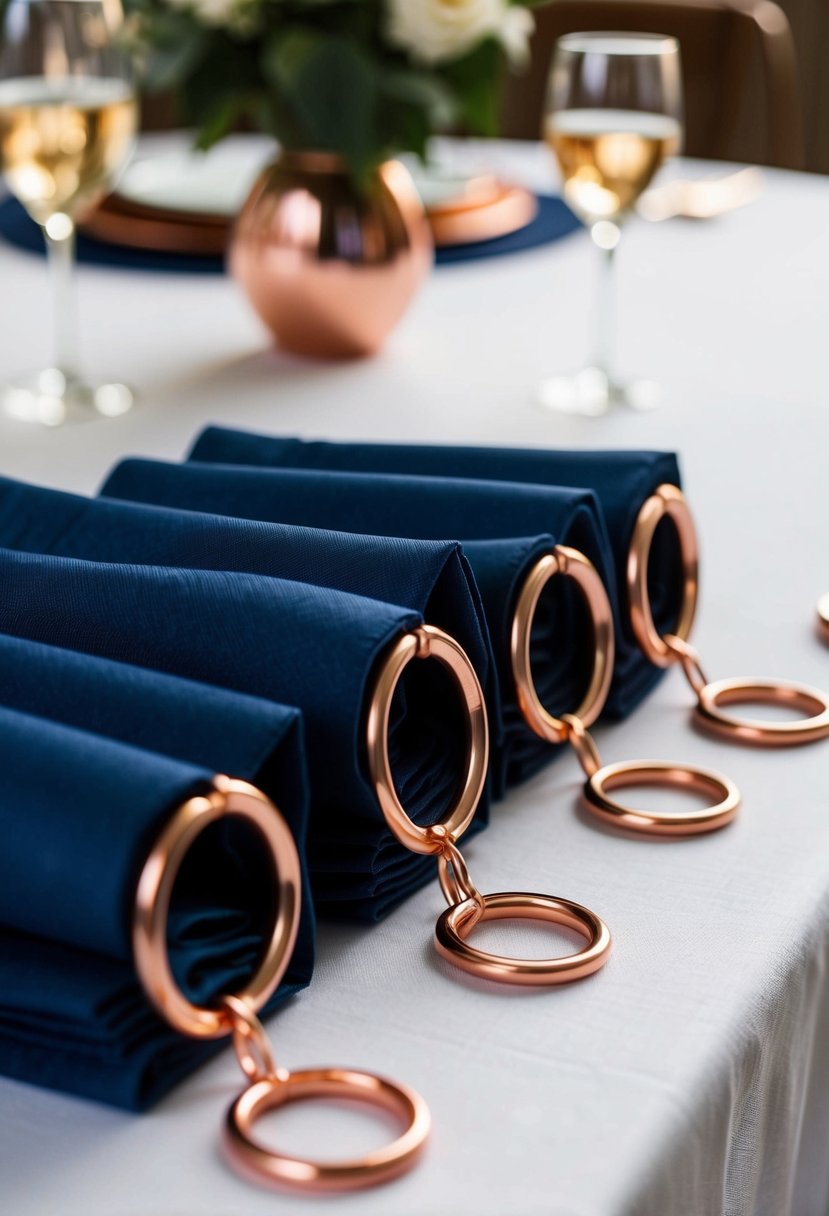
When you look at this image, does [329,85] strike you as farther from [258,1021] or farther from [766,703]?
[258,1021]

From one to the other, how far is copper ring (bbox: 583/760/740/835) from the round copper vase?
0.68 metres

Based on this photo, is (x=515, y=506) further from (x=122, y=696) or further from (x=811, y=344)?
(x=811, y=344)

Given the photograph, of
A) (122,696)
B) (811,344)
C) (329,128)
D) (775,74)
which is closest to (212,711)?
(122,696)

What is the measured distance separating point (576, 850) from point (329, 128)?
73 centimetres

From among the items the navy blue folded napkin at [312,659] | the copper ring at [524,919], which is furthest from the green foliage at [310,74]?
the copper ring at [524,919]

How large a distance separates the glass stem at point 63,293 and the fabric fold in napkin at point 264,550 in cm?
53

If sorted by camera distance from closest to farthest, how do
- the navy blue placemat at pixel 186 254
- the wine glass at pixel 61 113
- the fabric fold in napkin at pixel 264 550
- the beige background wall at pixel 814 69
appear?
the fabric fold in napkin at pixel 264 550
the wine glass at pixel 61 113
the navy blue placemat at pixel 186 254
the beige background wall at pixel 814 69

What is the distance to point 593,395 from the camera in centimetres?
114

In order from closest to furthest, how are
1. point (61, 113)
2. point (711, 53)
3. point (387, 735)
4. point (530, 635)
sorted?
point (387, 735), point (530, 635), point (61, 113), point (711, 53)

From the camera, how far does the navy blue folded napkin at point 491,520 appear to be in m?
0.59

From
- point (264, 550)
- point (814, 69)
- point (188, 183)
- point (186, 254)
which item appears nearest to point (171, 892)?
point (264, 550)

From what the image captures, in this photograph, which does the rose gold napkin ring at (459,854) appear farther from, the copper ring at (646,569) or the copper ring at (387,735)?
the copper ring at (646,569)

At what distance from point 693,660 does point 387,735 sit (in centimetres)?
21

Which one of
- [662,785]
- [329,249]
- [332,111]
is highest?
[332,111]
